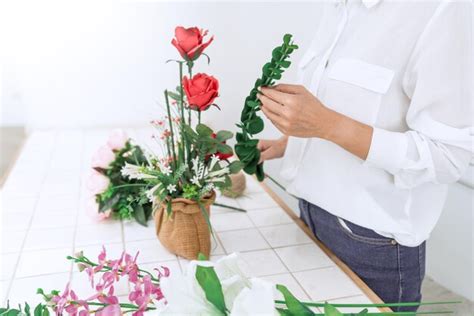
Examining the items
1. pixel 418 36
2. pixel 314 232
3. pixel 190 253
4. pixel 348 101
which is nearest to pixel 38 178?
pixel 190 253

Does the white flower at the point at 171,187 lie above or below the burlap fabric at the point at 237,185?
above

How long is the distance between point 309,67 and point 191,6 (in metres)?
1.12

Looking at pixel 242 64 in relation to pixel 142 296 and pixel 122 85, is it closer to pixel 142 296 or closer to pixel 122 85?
pixel 122 85

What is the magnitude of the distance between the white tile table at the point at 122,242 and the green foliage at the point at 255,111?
16 cm

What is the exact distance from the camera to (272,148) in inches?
49.3

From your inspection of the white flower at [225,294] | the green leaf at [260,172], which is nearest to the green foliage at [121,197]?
the green leaf at [260,172]

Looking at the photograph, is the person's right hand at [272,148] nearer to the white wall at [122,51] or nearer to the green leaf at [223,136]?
the green leaf at [223,136]

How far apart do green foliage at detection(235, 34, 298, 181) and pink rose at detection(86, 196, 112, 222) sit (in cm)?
37

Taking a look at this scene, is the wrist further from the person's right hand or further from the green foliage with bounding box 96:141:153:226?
the green foliage with bounding box 96:141:153:226

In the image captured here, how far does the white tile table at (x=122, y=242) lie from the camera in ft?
3.09

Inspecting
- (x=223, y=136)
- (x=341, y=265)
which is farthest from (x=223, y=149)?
(x=341, y=265)

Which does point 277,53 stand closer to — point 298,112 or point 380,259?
point 298,112

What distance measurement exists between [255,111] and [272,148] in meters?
0.28

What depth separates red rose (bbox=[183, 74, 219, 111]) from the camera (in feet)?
2.82
